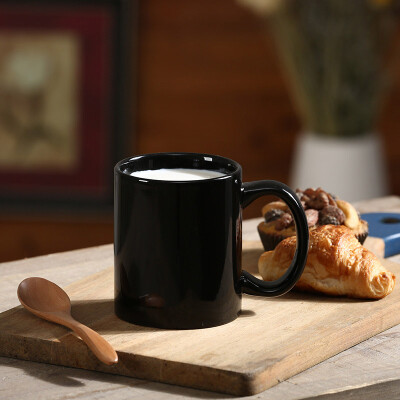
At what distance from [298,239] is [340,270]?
0.10 metres

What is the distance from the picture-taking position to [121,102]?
2.90 metres

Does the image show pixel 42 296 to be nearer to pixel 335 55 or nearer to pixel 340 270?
pixel 340 270

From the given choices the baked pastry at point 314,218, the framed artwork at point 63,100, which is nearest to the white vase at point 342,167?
the framed artwork at point 63,100

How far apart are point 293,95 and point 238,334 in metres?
2.10

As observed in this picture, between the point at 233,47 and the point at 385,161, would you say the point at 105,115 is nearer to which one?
the point at 233,47

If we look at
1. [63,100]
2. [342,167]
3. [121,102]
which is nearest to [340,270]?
[342,167]

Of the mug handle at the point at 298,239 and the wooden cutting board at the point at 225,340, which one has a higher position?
the mug handle at the point at 298,239

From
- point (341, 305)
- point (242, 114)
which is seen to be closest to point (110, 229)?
point (242, 114)

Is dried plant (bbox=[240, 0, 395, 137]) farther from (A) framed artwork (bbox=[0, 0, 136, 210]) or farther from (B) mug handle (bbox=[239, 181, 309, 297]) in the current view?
(B) mug handle (bbox=[239, 181, 309, 297])

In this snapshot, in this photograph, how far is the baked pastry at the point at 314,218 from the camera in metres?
1.13

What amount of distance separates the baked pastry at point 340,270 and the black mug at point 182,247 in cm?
8

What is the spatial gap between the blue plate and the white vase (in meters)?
1.13

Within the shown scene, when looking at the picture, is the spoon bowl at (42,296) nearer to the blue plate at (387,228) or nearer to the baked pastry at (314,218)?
the baked pastry at (314,218)

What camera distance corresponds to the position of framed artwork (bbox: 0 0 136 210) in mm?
2893
